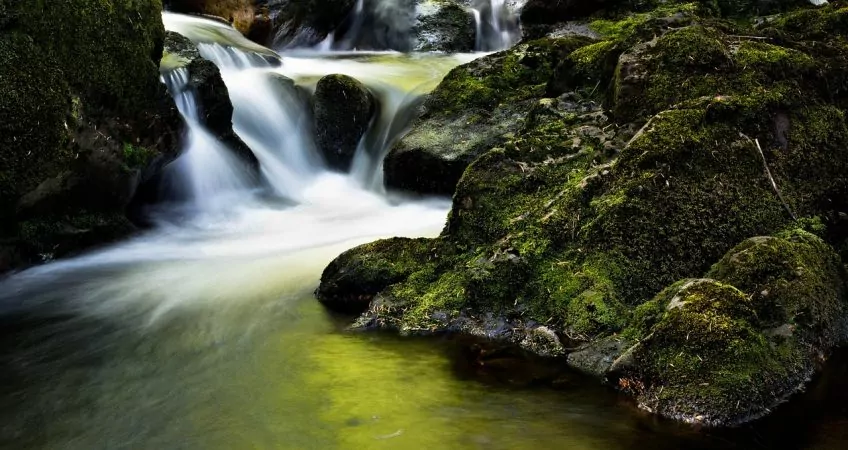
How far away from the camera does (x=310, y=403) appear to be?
388cm

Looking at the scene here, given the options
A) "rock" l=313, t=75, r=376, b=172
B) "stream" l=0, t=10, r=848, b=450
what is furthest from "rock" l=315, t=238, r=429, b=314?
"rock" l=313, t=75, r=376, b=172

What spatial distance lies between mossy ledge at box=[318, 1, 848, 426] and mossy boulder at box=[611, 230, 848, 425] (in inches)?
0.4

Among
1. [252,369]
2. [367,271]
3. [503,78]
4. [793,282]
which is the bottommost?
[252,369]

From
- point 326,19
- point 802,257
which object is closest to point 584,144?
point 802,257

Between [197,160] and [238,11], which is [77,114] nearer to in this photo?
[197,160]

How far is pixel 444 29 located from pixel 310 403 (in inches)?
631

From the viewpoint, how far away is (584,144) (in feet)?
19.1

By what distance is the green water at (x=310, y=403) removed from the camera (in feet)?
11.0

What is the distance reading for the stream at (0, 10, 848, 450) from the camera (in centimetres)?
344

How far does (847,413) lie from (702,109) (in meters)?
2.56

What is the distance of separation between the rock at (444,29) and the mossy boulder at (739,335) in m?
14.8

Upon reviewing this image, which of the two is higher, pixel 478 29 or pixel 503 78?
pixel 478 29

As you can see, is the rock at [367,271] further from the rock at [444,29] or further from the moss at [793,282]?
the rock at [444,29]

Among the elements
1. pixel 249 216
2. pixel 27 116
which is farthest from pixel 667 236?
pixel 249 216
